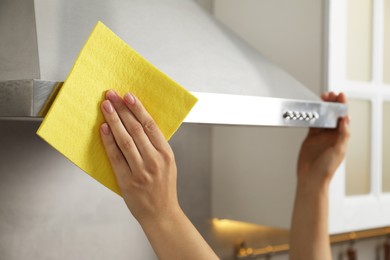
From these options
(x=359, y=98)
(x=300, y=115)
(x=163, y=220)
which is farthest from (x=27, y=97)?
(x=359, y=98)

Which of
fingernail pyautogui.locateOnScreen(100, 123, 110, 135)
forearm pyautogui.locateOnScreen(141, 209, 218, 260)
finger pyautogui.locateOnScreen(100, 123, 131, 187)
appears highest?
fingernail pyautogui.locateOnScreen(100, 123, 110, 135)

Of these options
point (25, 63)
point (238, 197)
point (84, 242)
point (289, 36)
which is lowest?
point (84, 242)

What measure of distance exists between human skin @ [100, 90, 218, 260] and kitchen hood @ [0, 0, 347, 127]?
0.09m

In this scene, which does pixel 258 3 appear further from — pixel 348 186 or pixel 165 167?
pixel 165 167

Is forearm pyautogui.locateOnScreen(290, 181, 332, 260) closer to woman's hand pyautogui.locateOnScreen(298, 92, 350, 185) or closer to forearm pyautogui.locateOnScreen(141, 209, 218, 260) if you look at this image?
woman's hand pyautogui.locateOnScreen(298, 92, 350, 185)

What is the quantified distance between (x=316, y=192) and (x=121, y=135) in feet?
2.10

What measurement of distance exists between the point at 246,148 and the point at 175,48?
1.85ft

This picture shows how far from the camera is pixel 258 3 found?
150 centimetres

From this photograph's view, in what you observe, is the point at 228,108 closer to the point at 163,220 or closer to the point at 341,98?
the point at 163,220

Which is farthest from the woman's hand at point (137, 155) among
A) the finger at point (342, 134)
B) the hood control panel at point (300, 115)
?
the finger at point (342, 134)

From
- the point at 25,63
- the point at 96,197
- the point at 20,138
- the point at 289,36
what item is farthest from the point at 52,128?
the point at 289,36

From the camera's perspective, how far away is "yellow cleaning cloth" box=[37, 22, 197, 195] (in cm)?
79

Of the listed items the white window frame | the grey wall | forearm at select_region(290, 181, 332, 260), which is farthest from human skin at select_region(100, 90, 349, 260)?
the white window frame

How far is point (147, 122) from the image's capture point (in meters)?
0.84
